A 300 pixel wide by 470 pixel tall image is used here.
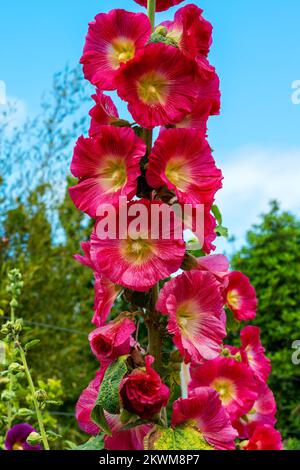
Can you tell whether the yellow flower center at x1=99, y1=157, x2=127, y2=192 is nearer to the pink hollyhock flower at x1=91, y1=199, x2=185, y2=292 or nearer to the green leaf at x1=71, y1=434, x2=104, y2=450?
the pink hollyhock flower at x1=91, y1=199, x2=185, y2=292

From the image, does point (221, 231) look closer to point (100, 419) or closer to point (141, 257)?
point (141, 257)

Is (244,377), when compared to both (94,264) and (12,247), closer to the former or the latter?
(94,264)

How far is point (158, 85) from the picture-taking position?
0.74m

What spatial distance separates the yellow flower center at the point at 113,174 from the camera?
732 millimetres

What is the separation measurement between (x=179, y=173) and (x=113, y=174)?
77mm

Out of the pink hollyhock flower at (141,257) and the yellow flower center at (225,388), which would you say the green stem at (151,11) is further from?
the yellow flower center at (225,388)

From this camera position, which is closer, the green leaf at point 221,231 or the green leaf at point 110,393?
the green leaf at point 110,393

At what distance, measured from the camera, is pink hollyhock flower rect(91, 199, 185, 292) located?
673 mm

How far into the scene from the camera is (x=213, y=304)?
0.72 meters

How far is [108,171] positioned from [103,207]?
0.27ft

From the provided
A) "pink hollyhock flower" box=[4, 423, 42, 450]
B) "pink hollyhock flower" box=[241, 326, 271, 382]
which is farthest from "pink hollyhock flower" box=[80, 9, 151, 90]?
"pink hollyhock flower" box=[4, 423, 42, 450]

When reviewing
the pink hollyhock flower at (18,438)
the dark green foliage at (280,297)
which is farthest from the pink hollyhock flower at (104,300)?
the dark green foliage at (280,297)

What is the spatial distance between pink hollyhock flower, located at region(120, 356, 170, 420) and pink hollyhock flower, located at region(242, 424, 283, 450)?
0.32 metres
